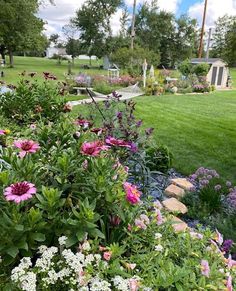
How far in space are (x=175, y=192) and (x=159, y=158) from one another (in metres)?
0.49

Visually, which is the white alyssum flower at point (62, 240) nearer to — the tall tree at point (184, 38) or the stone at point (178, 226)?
the stone at point (178, 226)

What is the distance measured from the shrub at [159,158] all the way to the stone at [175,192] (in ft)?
1.20

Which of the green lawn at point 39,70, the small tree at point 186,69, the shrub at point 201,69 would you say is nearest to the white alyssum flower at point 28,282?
the green lawn at point 39,70

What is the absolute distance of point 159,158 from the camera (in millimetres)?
3828

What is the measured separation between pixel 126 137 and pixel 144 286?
1901 millimetres

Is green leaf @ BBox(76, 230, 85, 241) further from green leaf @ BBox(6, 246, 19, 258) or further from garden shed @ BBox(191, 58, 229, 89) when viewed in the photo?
garden shed @ BBox(191, 58, 229, 89)

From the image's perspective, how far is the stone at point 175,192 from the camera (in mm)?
3461

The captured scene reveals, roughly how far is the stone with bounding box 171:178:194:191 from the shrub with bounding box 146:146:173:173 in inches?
8.0

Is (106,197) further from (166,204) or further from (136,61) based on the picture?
(136,61)

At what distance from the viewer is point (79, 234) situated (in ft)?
4.48

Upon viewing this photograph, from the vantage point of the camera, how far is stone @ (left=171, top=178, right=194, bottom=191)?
3.65 metres

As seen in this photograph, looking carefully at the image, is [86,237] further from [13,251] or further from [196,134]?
[196,134]

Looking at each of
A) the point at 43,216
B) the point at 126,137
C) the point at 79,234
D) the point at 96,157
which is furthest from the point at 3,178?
the point at 126,137

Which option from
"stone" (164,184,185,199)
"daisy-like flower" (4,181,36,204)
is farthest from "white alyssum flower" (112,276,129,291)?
"stone" (164,184,185,199)
